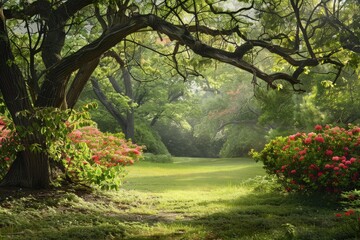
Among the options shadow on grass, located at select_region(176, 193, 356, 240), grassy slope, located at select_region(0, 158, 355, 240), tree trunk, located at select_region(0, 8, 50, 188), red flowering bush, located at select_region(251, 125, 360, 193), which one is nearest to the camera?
shadow on grass, located at select_region(176, 193, 356, 240)

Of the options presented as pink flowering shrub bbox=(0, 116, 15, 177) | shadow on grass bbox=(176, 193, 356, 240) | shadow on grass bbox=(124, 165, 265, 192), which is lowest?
shadow on grass bbox=(176, 193, 356, 240)

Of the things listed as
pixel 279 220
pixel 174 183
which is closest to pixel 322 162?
pixel 279 220

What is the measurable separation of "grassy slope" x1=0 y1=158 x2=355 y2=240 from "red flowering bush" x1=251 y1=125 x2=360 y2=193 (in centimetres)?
41

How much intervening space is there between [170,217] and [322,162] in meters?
3.72

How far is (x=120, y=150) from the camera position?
11531 mm

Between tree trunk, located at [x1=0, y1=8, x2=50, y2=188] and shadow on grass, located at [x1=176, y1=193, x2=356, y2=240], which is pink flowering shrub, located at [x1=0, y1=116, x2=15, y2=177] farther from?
shadow on grass, located at [x1=176, y1=193, x2=356, y2=240]

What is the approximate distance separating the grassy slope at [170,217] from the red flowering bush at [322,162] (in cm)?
41

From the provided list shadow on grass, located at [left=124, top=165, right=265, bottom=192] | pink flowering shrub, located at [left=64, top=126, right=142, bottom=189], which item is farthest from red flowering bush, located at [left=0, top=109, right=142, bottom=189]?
shadow on grass, located at [left=124, top=165, right=265, bottom=192]

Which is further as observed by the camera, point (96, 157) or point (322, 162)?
point (96, 157)

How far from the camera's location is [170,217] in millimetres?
8430

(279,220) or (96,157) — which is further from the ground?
(96,157)

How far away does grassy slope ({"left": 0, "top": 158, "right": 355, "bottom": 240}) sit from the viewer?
244 inches

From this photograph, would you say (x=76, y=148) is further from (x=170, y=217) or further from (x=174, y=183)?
(x=174, y=183)

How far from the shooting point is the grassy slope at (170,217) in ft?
20.3
